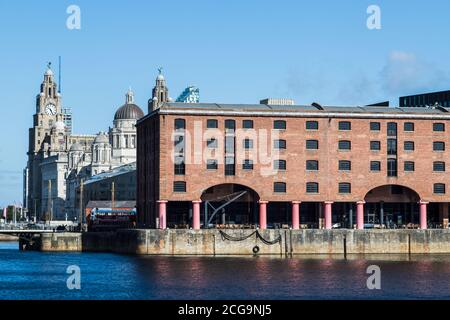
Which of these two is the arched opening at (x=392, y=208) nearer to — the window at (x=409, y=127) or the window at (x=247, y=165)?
the window at (x=409, y=127)

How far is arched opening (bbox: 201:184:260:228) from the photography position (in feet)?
474

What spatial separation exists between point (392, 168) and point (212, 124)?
2417 cm

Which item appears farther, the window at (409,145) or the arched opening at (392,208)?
the arched opening at (392,208)

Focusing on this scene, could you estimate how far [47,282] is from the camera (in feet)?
339

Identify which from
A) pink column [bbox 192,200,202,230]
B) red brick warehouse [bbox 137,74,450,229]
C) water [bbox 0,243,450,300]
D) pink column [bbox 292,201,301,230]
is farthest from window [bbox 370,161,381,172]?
pink column [bbox 192,200,202,230]

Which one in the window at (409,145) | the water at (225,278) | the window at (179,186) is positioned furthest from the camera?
the window at (409,145)

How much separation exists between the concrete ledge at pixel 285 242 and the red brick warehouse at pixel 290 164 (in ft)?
19.6

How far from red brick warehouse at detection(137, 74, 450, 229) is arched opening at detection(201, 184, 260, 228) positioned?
131mm

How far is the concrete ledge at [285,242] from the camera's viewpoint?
441ft

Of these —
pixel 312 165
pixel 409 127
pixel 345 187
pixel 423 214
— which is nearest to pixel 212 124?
pixel 312 165

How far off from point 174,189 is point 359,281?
45275 millimetres

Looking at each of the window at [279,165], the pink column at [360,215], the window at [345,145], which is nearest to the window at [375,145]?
the window at [345,145]

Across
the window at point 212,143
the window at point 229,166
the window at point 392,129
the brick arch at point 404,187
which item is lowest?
the brick arch at point 404,187
